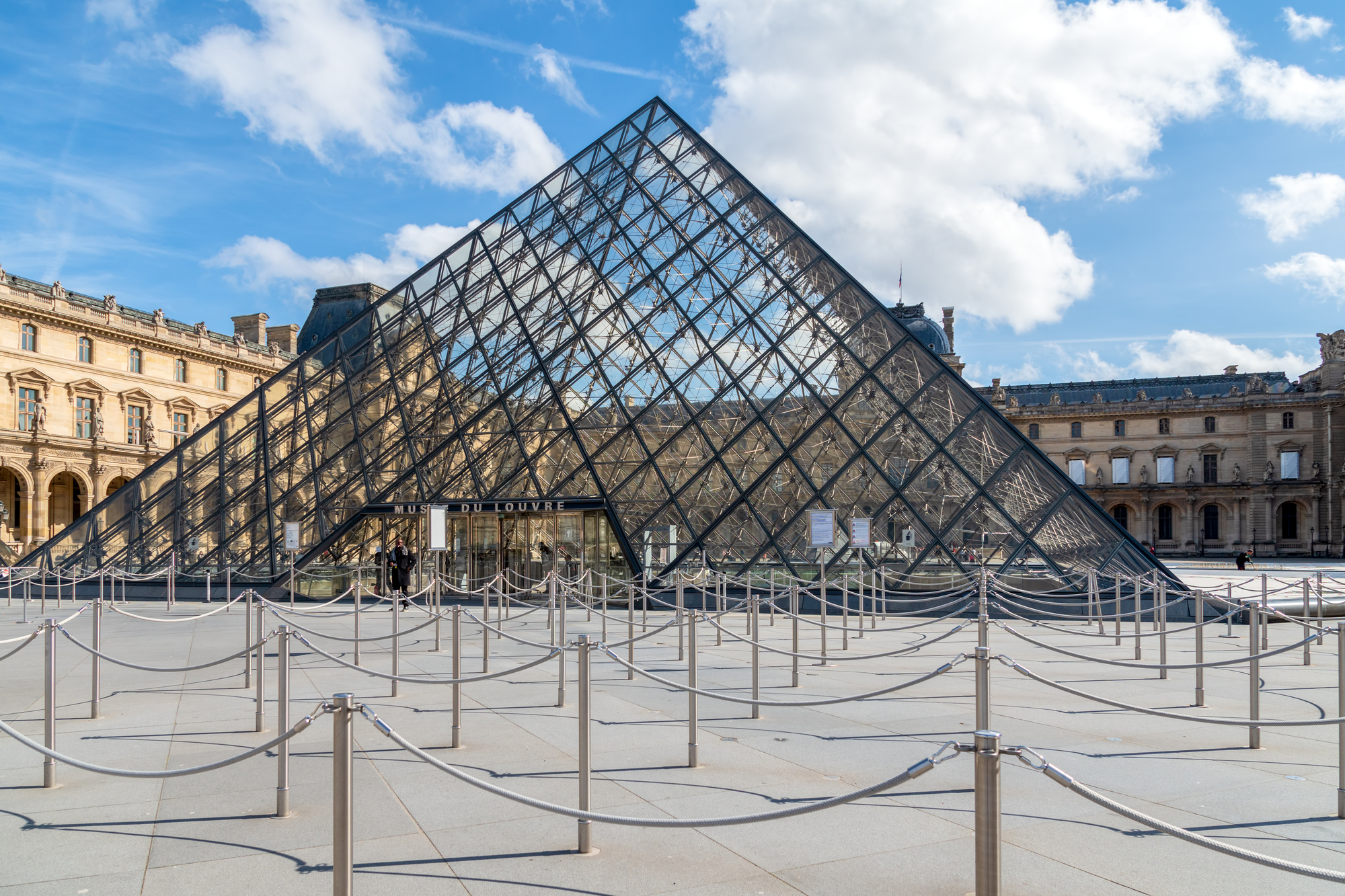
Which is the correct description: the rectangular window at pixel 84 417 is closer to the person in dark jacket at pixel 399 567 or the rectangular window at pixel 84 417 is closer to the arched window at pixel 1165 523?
the person in dark jacket at pixel 399 567

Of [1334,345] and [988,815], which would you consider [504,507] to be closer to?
[988,815]

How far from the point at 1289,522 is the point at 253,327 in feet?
259

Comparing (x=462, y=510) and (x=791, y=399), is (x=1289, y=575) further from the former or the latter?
(x=462, y=510)

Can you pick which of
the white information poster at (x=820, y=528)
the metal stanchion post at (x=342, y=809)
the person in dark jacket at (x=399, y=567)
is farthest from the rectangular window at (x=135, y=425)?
the metal stanchion post at (x=342, y=809)

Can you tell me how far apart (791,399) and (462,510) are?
7.96 metres

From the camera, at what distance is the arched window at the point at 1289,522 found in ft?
238

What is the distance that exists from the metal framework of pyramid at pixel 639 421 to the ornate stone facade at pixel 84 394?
29.5 meters

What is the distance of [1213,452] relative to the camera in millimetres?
74750

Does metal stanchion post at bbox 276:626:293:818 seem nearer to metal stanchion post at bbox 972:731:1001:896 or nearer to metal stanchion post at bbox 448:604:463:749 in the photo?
metal stanchion post at bbox 448:604:463:749

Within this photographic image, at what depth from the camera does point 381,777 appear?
6.28 m

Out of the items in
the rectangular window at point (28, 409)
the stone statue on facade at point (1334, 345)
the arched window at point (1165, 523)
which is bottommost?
the arched window at point (1165, 523)

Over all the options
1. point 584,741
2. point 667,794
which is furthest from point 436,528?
point 584,741

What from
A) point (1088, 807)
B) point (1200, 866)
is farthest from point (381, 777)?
point (1200, 866)

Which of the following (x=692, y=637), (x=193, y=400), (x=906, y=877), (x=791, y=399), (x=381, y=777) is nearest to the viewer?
(x=906, y=877)
